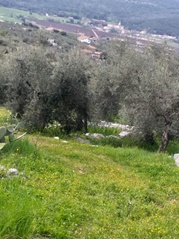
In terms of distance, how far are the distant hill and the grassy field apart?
264ft

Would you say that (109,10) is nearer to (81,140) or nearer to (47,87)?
(47,87)

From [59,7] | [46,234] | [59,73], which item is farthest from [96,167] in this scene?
[59,7]

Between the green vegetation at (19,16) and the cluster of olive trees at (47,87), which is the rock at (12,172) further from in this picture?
the green vegetation at (19,16)

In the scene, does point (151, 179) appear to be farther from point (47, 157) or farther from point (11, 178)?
point (11, 178)

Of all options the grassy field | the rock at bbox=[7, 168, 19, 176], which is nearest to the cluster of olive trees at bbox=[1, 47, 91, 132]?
the grassy field

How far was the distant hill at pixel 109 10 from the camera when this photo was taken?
96.6m

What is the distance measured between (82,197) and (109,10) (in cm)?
11455

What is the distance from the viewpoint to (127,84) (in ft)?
59.5

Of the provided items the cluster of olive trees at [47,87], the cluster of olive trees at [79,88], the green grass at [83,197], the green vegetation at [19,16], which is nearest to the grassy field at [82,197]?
the green grass at [83,197]

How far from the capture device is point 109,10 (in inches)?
4572

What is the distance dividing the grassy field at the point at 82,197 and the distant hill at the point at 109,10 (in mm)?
80404

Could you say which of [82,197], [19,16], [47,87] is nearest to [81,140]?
[47,87]

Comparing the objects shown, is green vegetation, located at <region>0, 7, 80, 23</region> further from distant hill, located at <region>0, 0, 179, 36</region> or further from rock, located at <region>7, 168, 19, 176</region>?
rock, located at <region>7, 168, 19, 176</region>

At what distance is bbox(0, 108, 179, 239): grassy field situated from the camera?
5.57 meters
